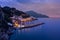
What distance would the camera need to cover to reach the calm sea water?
4.48m

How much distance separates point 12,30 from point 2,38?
1.48 m

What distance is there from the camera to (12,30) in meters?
5.08

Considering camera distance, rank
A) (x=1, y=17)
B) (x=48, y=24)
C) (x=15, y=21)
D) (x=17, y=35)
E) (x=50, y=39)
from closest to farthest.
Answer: (x=50, y=39), (x=1, y=17), (x=17, y=35), (x=15, y=21), (x=48, y=24)

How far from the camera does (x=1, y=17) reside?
15.0 ft

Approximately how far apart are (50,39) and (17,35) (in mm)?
1137

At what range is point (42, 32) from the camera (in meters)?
5.29

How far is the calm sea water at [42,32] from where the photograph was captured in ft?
14.7

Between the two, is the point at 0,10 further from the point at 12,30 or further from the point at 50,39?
Answer: the point at 50,39

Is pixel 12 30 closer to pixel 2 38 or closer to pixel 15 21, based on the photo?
pixel 15 21

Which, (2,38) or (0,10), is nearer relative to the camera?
(2,38)

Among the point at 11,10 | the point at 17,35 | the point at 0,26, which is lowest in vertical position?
the point at 17,35

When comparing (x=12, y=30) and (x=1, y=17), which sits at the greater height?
(x=1, y=17)

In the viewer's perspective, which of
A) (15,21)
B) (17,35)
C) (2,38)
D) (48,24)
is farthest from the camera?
(48,24)

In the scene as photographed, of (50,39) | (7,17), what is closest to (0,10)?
(7,17)
